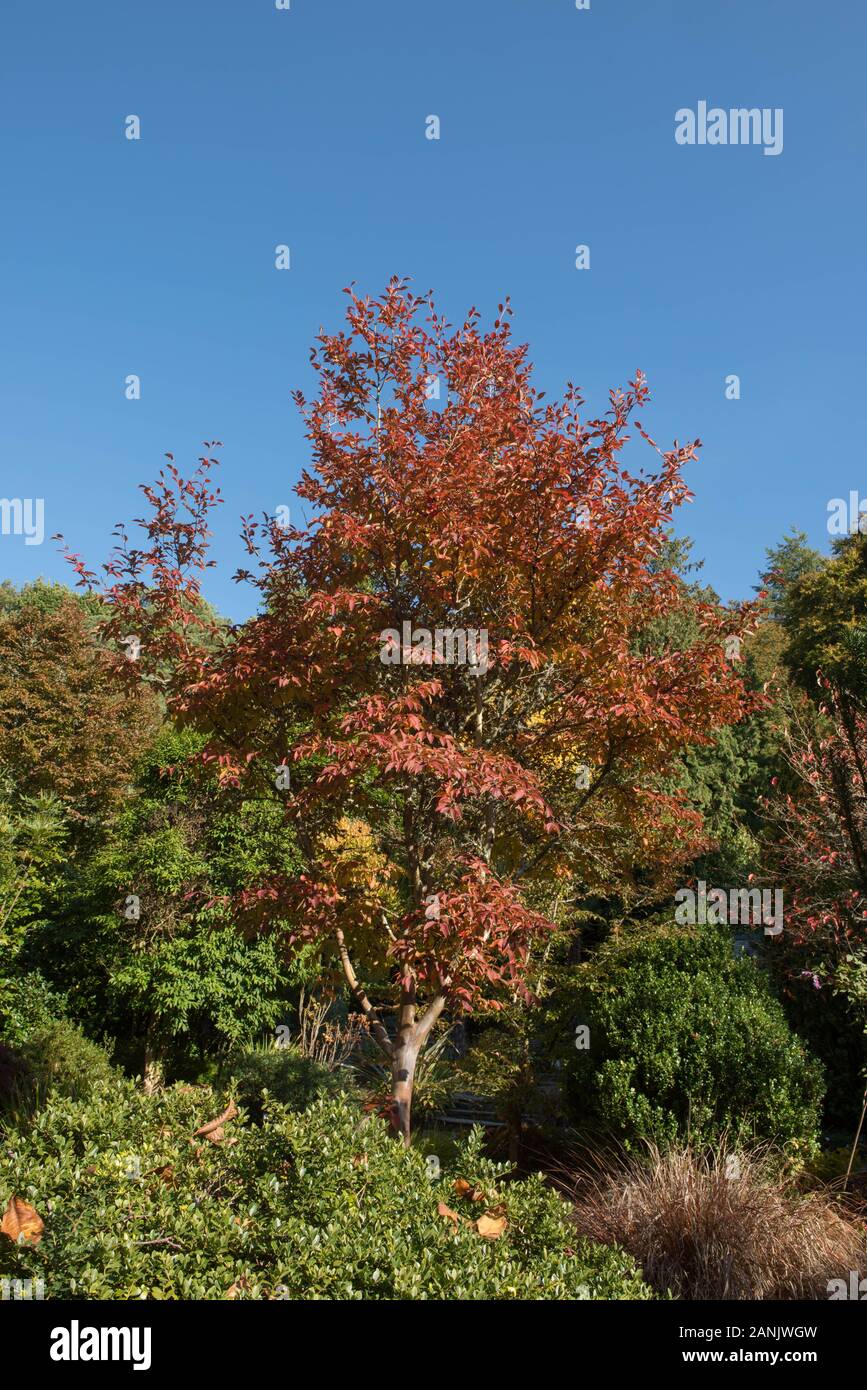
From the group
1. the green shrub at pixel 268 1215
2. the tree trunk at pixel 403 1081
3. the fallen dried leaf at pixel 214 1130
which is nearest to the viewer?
the green shrub at pixel 268 1215

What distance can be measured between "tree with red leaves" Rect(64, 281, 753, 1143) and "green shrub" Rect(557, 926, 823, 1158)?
3.65 ft

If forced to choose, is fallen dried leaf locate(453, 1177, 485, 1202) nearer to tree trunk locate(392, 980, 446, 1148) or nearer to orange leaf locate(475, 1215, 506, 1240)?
orange leaf locate(475, 1215, 506, 1240)

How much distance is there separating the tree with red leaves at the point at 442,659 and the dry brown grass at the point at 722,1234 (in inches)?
51.9

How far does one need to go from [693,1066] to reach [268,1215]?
3870 mm

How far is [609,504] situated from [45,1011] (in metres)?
10.3

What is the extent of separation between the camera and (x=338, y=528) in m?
5.26

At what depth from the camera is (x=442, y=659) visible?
5.18m

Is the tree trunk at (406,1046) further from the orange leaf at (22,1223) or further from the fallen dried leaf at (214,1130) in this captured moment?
the orange leaf at (22,1223)

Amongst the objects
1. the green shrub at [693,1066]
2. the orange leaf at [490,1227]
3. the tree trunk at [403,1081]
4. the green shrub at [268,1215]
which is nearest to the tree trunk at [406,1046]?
the tree trunk at [403,1081]

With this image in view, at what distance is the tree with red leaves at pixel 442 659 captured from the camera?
5.13 meters

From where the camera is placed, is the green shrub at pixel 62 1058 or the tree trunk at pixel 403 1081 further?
the green shrub at pixel 62 1058

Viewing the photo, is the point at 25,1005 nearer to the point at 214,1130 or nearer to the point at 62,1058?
the point at 62,1058

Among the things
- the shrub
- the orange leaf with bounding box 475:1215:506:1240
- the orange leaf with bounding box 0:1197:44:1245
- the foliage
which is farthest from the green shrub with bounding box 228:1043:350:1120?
the orange leaf with bounding box 0:1197:44:1245
